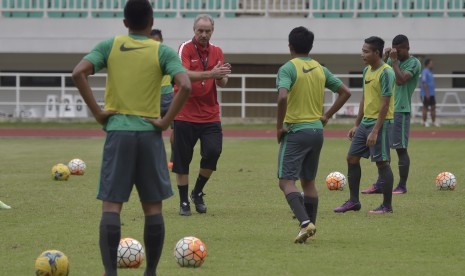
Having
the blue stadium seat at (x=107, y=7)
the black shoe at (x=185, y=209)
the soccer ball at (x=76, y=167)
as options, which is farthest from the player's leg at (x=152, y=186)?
the blue stadium seat at (x=107, y=7)

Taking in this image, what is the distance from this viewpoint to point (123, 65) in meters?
7.73

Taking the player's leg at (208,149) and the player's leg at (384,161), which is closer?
the player's leg at (384,161)

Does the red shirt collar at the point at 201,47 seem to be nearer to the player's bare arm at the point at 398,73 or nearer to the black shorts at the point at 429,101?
the player's bare arm at the point at 398,73

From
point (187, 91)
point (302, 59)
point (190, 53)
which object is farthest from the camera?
point (190, 53)

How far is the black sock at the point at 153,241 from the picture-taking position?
7848 millimetres

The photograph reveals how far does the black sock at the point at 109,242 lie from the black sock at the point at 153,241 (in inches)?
9.8

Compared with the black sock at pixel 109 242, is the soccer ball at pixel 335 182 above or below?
below

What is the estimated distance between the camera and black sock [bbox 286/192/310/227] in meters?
9.84

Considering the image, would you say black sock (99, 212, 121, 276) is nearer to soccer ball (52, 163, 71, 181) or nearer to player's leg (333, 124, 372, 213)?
player's leg (333, 124, 372, 213)

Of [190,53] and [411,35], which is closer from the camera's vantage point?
[190,53]

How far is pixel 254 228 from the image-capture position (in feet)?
35.8

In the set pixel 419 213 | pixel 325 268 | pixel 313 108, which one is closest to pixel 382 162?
pixel 419 213

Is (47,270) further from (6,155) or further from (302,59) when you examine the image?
(6,155)

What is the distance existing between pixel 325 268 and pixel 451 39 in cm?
2910
